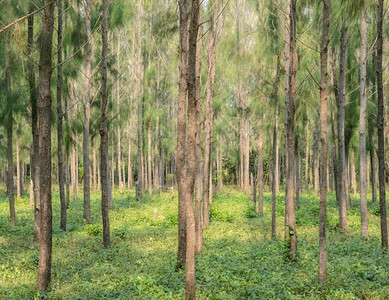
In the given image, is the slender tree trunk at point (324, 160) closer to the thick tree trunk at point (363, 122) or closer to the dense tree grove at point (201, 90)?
the dense tree grove at point (201, 90)

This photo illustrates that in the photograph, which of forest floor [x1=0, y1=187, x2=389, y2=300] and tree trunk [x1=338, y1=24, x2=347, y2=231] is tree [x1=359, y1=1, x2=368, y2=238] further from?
tree trunk [x1=338, y1=24, x2=347, y2=231]

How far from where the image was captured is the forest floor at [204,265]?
6.82 meters

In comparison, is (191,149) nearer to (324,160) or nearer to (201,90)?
(324,160)

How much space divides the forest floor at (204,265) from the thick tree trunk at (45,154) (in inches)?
23.3

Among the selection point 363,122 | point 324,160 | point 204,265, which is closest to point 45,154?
point 204,265

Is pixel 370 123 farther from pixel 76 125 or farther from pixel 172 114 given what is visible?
pixel 172 114

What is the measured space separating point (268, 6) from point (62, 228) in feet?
35.1

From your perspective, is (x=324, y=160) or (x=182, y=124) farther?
(x=182, y=124)

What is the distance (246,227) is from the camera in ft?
50.1

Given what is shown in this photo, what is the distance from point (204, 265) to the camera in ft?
28.9

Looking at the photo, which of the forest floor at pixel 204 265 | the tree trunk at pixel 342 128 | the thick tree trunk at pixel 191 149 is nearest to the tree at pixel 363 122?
the forest floor at pixel 204 265

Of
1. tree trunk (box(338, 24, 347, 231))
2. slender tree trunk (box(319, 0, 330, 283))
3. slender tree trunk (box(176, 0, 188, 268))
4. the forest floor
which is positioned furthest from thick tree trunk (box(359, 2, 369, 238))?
slender tree trunk (box(176, 0, 188, 268))

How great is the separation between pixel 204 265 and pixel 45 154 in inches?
170

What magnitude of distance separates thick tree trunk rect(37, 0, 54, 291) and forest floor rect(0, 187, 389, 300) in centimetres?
59
